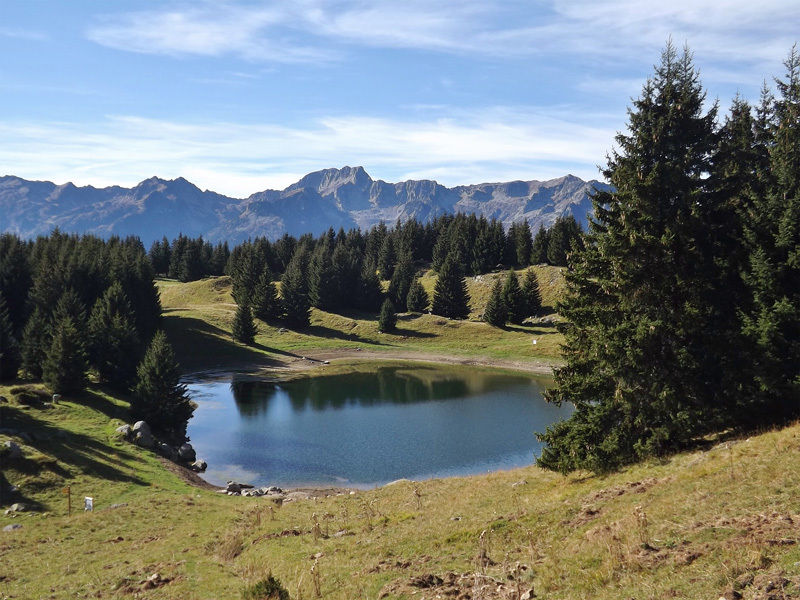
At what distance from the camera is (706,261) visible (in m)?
25.1

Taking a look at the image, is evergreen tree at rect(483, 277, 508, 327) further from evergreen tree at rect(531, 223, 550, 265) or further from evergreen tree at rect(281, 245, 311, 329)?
evergreen tree at rect(281, 245, 311, 329)

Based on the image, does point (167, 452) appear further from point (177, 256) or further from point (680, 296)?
point (177, 256)

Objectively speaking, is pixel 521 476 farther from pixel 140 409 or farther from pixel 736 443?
pixel 140 409

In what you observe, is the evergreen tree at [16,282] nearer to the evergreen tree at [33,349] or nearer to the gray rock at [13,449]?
the evergreen tree at [33,349]

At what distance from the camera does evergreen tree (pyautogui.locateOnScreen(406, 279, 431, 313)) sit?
401ft


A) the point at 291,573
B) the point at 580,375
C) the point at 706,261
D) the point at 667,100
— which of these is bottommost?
the point at 291,573

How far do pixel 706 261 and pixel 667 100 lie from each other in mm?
7739

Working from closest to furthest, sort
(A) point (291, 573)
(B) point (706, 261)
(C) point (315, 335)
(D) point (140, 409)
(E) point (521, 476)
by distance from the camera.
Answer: (A) point (291, 573) → (B) point (706, 261) → (E) point (521, 476) → (D) point (140, 409) → (C) point (315, 335)

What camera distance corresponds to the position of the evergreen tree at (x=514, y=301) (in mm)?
112625

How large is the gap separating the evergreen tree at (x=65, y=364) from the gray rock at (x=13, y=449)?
15655 mm

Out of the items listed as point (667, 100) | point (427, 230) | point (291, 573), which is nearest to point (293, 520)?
point (291, 573)

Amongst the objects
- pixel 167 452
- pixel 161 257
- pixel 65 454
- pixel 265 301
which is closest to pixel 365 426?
pixel 167 452

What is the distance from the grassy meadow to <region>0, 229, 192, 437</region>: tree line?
7.36 metres

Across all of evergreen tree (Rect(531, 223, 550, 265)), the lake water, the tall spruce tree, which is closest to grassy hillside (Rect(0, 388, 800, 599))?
the tall spruce tree
